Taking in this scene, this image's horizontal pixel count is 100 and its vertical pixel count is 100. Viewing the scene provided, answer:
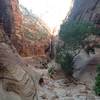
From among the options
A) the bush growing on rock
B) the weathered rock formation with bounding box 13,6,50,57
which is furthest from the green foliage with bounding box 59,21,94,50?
the weathered rock formation with bounding box 13,6,50,57

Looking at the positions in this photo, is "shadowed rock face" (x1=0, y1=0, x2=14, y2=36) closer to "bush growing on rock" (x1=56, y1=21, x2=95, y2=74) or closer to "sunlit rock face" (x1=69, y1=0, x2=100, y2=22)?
"sunlit rock face" (x1=69, y1=0, x2=100, y2=22)

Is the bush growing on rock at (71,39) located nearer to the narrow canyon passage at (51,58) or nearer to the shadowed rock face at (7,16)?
the narrow canyon passage at (51,58)

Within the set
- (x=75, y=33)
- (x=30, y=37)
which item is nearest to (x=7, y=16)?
(x=30, y=37)

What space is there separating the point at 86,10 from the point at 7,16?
14.4 feet

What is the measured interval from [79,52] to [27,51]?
708 cm

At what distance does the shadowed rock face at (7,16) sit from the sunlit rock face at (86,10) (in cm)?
353

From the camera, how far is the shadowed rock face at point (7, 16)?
1405 cm

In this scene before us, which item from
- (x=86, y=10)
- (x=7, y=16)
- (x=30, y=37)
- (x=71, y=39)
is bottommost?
(x=71, y=39)

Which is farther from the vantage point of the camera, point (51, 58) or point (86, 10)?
point (51, 58)

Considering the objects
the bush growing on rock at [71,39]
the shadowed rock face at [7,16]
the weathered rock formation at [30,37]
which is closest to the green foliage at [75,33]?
the bush growing on rock at [71,39]

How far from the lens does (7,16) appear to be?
1459cm

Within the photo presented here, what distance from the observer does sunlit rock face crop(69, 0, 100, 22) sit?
43.4 feet

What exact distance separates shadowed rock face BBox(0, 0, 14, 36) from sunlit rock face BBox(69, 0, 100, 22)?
353 centimetres

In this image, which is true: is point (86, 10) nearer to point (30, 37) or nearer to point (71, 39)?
point (71, 39)
